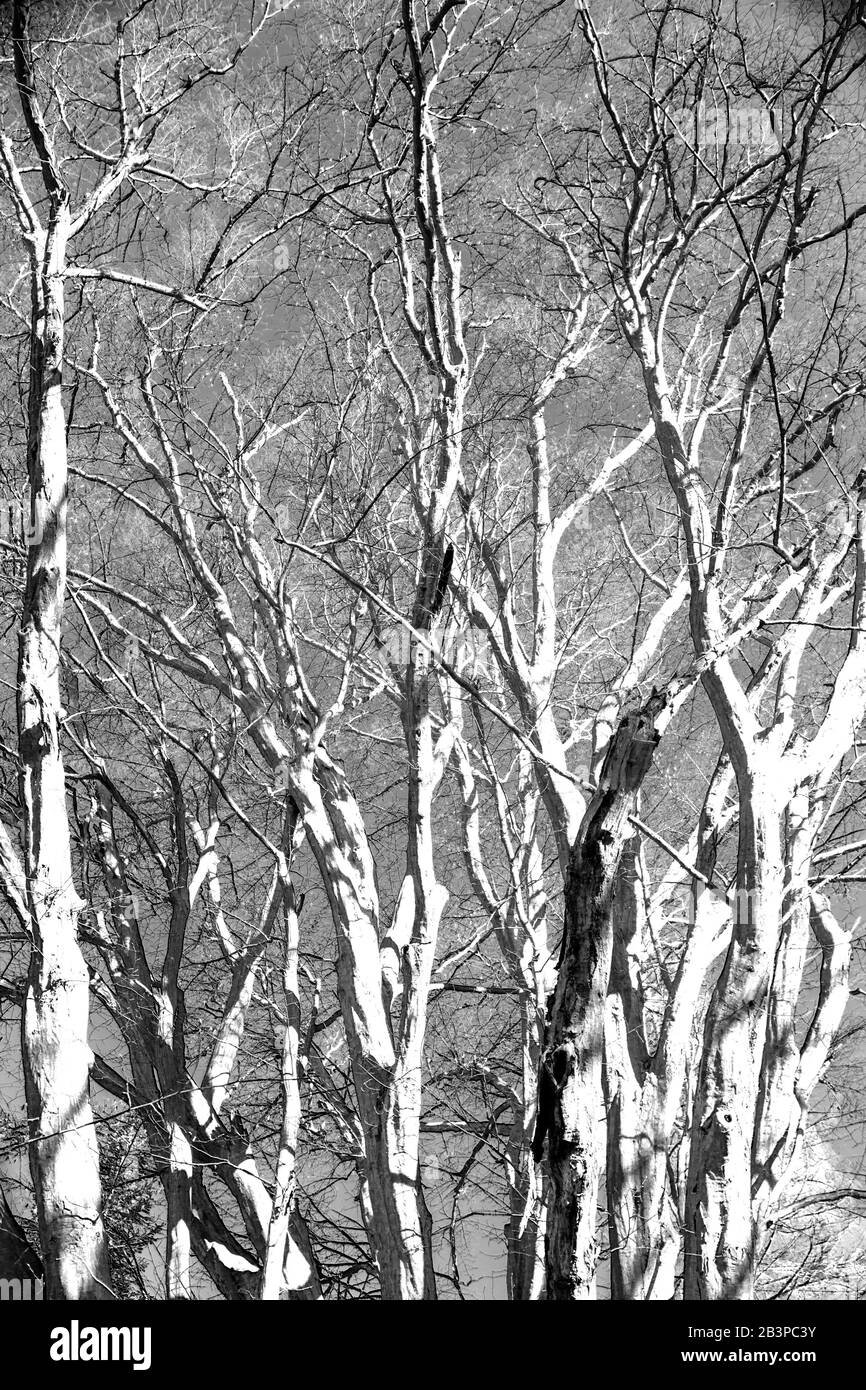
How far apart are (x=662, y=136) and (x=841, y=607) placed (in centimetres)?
416

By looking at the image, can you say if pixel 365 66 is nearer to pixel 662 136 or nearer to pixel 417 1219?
pixel 662 136

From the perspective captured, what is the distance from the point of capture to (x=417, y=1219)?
6070 millimetres

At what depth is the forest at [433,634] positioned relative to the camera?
18.5 feet

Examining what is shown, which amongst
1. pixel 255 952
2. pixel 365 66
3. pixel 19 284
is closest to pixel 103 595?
pixel 19 284

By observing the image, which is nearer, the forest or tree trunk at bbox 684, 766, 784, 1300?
tree trunk at bbox 684, 766, 784, 1300

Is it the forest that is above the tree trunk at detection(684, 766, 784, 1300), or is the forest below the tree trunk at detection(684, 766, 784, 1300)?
above

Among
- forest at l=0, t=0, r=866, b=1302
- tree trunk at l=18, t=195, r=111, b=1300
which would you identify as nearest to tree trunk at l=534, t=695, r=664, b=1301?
forest at l=0, t=0, r=866, b=1302

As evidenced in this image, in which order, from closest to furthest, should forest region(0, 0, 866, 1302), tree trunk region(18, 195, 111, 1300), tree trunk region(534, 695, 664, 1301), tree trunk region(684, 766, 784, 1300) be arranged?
tree trunk region(534, 695, 664, 1301) → tree trunk region(684, 766, 784, 1300) → tree trunk region(18, 195, 111, 1300) → forest region(0, 0, 866, 1302)

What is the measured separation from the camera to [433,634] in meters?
6.57

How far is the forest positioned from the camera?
562 cm

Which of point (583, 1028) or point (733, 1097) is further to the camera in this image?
point (733, 1097)

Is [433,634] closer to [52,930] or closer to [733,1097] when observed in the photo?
[52,930]

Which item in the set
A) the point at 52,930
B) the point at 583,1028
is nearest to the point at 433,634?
the point at 52,930

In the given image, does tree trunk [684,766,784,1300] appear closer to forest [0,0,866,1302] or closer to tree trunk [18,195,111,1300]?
forest [0,0,866,1302]
